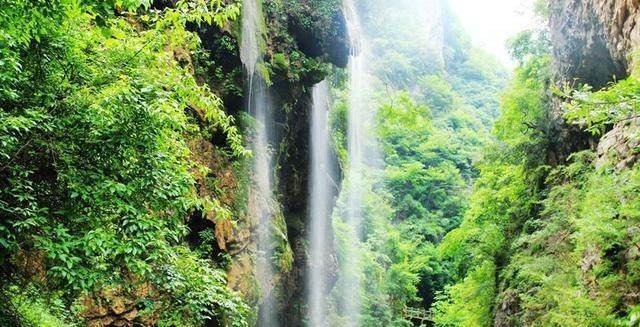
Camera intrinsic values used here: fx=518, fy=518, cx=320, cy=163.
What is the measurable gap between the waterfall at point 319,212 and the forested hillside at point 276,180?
115 millimetres

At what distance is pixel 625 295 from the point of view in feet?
26.2

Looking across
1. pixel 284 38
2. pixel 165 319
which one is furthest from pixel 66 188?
pixel 284 38

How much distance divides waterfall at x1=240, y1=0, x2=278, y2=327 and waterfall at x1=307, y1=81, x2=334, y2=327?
3.63 m

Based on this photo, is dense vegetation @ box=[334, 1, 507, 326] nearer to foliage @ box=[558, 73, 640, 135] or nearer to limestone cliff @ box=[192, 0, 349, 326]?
limestone cliff @ box=[192, 0, 349, 326]

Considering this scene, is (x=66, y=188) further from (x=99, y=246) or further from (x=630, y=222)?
(x=630, y=222)

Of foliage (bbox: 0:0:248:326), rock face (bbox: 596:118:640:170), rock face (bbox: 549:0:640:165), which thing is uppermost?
rock face (bbox: 549:0:640:165)

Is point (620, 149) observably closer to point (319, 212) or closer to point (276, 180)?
point (276, 180)

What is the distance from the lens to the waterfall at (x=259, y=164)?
13.0m

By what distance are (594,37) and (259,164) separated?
30.8 ft

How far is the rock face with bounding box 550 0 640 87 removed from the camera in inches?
423

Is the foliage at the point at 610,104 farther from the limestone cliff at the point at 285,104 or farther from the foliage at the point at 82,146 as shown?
the limestone cliff at the point at 285,104

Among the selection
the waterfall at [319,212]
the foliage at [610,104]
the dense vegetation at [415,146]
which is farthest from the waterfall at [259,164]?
the foliage at [610,104]

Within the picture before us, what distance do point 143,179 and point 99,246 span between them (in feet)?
2.65

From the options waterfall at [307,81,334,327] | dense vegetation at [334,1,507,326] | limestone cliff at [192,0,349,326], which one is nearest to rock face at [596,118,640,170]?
limestone cliff at [192,0,349,326]
